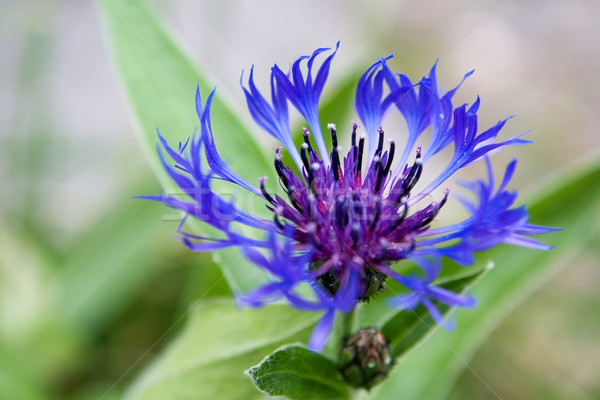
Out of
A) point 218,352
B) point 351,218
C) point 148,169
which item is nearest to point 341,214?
point 351,218

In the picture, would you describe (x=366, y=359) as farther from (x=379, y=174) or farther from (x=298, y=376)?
(x=379, y=174)

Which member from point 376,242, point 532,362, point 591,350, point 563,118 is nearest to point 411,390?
point 376,242

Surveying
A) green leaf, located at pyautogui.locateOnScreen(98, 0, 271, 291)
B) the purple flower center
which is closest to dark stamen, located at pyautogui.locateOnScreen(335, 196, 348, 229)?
the purple flower center

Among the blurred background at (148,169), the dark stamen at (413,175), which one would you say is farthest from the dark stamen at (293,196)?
the blurred background at (148,169)

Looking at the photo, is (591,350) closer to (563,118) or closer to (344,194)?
(563,118)

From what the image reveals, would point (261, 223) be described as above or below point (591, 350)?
above
